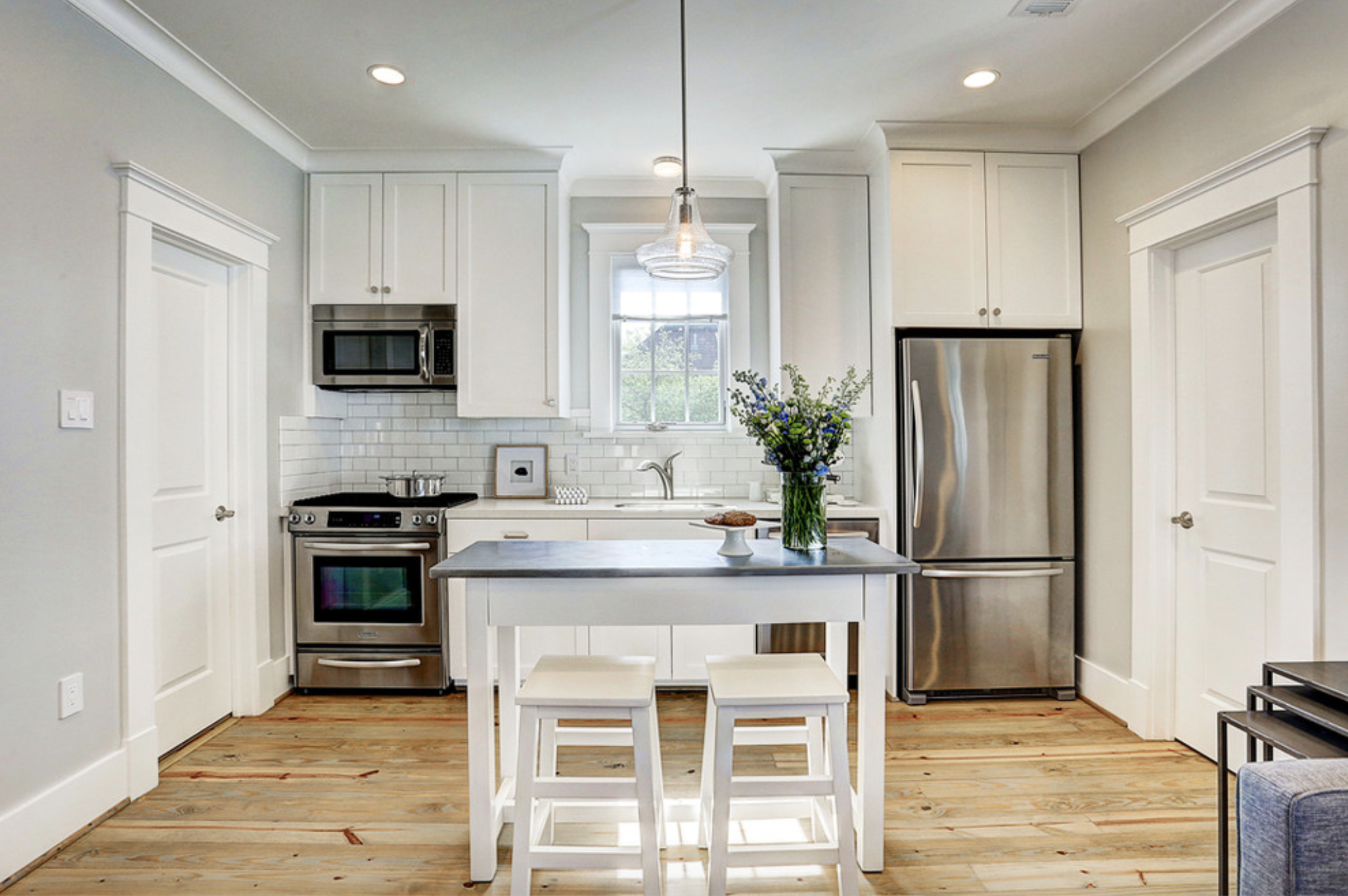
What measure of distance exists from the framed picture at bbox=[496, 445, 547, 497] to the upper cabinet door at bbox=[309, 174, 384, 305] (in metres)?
1.08

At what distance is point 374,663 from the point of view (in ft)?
11.5

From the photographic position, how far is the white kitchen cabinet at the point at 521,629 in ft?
11.4

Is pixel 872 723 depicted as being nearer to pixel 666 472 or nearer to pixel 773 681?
pixel 773 681

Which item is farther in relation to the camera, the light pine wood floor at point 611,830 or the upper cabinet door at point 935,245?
the upper cabinet door at point 935,245

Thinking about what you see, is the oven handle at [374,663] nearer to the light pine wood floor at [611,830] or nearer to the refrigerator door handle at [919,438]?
the light pine wood floor at [611,830]

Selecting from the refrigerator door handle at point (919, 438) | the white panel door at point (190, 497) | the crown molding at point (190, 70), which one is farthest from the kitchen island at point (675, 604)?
the crown molding at point (190, 70)

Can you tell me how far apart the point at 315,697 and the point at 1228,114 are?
15.1 ft

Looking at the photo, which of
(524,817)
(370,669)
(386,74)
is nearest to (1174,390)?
(524,817)

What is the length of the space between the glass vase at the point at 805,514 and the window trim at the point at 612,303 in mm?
1939

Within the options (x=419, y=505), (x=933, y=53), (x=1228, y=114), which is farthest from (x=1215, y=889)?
(x=419, y=505)

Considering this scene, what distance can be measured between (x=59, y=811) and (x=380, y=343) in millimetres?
2316

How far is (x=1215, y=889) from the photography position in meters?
1.99

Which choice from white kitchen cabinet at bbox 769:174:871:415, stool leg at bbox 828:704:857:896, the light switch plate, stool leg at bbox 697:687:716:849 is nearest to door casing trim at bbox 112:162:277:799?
the light switch plate

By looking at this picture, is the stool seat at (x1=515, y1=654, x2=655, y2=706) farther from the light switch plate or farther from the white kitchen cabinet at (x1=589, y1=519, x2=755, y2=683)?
the light switch plate
